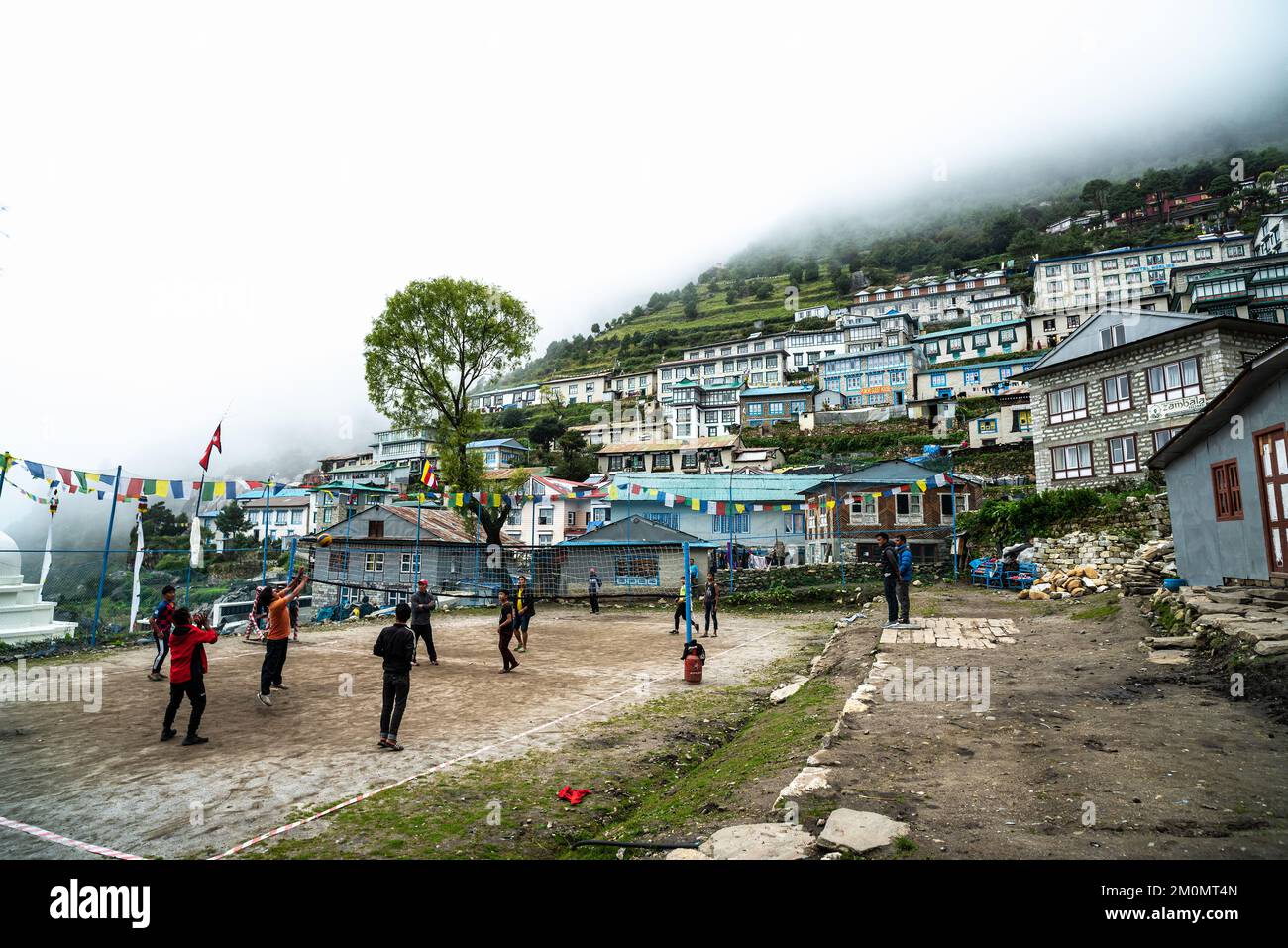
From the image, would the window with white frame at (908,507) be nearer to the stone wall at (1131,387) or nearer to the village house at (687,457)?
the stone wall at (1131,387)

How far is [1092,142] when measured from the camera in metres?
195

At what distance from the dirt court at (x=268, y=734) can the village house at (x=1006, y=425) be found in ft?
→ 148

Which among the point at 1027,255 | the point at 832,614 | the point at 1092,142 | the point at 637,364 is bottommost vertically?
the point at 832,614

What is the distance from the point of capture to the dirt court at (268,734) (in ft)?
20.1

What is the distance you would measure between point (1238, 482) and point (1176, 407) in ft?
64.5

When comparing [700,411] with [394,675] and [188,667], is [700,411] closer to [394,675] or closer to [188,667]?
[394,675]

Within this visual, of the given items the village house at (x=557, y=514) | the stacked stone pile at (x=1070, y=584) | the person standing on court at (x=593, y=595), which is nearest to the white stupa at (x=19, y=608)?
the person standing on court at (x=593, y=595)

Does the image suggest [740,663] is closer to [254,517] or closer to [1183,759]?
[1183,759]

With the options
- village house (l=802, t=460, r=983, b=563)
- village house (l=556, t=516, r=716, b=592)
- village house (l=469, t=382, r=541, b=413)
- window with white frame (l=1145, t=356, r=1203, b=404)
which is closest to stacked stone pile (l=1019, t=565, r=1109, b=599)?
window with white frame (l=1145, t=356, r=1203, b=404)

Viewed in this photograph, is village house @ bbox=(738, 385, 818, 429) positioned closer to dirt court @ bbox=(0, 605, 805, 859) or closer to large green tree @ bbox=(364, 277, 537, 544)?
large green tree @ bbox=(364, 277, 537, 544)

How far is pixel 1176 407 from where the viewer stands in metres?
27.3

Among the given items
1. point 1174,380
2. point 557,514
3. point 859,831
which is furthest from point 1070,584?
point 557,514

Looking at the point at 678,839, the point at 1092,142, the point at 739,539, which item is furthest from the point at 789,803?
the point at 1092,142
